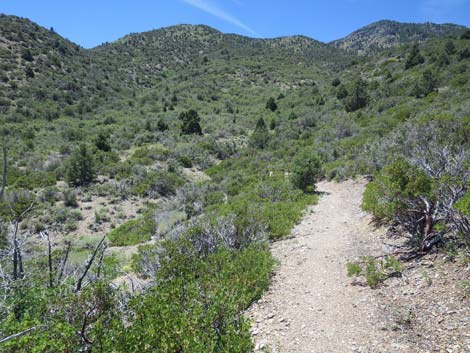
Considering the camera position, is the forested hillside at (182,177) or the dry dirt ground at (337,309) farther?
the dry dirt ground at (337,309)

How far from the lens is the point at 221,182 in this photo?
639 inches

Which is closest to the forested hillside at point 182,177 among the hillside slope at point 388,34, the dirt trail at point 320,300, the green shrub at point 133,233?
the green shrub at point 133,233

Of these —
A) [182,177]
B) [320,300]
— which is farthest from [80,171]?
[320,300]

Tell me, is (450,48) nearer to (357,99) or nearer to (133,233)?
(357,99)

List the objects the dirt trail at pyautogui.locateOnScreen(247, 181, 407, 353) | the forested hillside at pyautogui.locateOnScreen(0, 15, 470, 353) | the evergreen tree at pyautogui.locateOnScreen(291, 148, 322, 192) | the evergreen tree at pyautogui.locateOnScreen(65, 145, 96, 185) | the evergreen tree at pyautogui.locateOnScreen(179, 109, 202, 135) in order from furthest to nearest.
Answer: the evergreen tree at pyautogui.locateOnScreen(179, 109, 202, 135)
the evergreen tree at pyautogui.locateOnScreen(65, 145, 96, 185)
the evergreen tree at pyautogui.locateOnScreen(291, 148, 322, 192)
the dirt trail at pyautogui.locateOnScreen(247, 181, 407, 353)
the forested hillside at pyautogui.locateOnScreen(0, 15, 470, 353)

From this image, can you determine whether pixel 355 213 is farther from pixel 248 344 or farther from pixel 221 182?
pixel 221 182

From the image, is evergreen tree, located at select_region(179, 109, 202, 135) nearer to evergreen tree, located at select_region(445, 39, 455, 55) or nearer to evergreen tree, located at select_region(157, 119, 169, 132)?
evergreen tree, located at select_region(157, 119, 169, 132)

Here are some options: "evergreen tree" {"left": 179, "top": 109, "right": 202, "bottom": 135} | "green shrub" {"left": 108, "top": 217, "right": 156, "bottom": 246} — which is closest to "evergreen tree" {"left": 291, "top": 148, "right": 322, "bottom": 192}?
"green shrub" {"left": 108, "top": 217, "right": 156, "bottom": 246}

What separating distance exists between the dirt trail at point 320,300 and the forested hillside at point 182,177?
39 cm

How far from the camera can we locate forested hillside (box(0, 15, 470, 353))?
11.3ft

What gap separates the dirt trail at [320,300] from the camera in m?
3.93

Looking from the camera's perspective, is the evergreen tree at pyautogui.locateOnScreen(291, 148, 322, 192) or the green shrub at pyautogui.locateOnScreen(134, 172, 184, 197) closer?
the evergreen tree at pyautogui.locateOnScreen(291, 148, 322, 192)

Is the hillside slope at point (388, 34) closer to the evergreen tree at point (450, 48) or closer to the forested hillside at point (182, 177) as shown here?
the forested hillside at point (182, 177)

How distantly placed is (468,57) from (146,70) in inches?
1866
